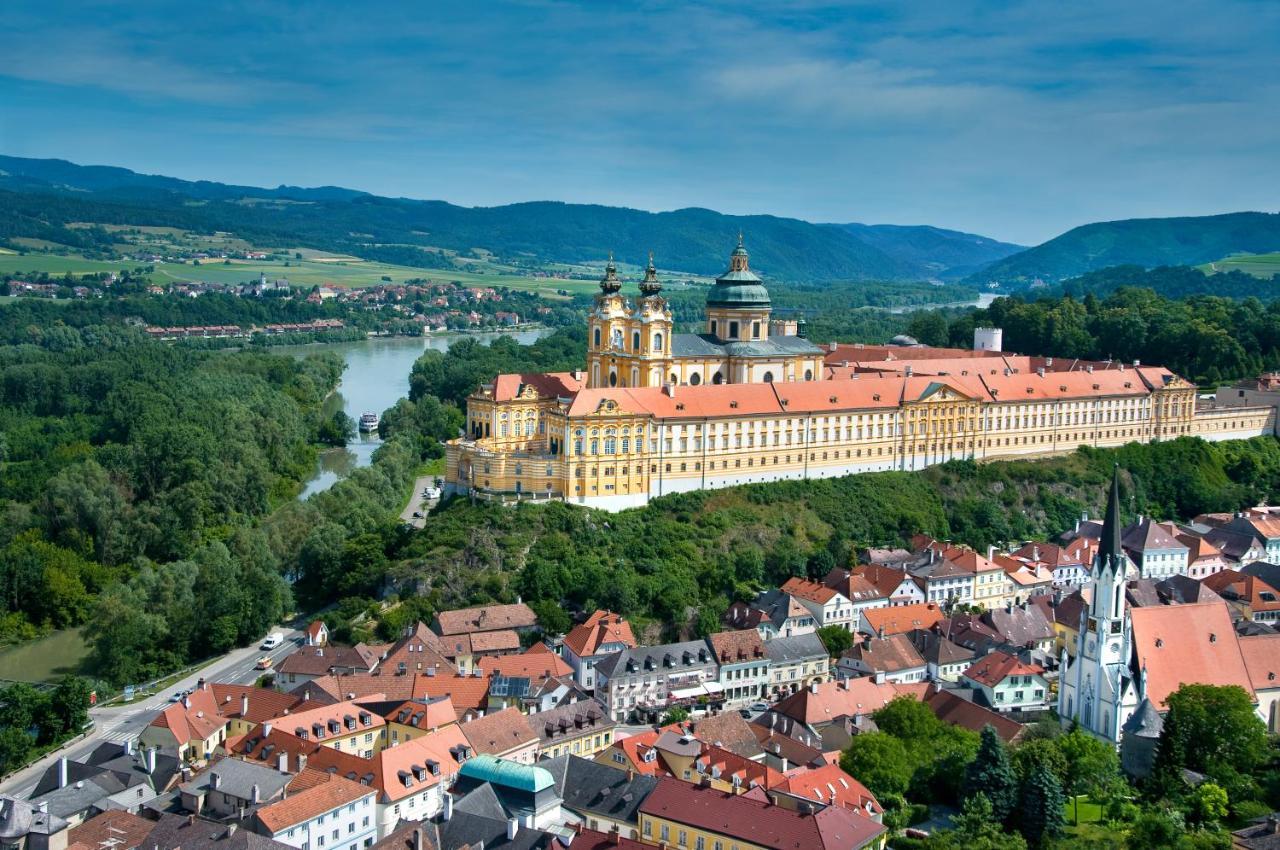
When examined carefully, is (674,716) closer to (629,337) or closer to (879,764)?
(879,764)

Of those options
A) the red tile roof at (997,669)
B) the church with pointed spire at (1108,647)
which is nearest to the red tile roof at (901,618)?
the red tile roof at (997,669)

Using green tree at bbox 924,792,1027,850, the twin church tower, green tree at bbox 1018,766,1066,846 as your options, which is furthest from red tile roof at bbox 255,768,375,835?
the twin church tower

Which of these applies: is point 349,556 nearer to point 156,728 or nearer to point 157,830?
point 156,728

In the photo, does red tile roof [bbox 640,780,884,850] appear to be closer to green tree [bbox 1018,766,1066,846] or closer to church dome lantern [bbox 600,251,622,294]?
green tree [bbox 1018,766,1066,846]

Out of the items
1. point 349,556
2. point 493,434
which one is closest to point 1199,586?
point 493,434

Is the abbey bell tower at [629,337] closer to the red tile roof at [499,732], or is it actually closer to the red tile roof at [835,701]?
the red tile roof at [835,701]

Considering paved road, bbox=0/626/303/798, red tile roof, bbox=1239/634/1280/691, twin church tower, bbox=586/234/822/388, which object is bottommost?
paved road, bbox=0/626/303/798
